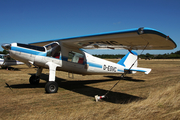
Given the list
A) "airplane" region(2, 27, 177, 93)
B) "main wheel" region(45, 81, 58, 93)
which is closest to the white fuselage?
"airplane" region(2, 27, 177, 93)

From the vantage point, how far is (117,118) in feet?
10.6

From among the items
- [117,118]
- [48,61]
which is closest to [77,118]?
[117,118]

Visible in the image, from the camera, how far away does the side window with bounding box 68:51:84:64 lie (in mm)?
7139

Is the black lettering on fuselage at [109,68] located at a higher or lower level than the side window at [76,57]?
lower

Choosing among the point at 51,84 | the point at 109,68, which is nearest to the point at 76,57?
the point at 51,84

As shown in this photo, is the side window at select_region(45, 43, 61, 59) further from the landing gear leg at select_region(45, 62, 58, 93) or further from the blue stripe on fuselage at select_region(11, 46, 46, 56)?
the landing gear leg at select_region(45, 62, 58, 93)

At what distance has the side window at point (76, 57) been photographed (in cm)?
714

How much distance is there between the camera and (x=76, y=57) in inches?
290

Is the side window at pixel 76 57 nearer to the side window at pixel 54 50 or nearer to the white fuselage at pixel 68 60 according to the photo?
the white fuselage at pixel 68 60

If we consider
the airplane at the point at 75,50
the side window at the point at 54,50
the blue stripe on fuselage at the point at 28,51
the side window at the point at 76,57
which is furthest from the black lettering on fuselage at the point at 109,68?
the blue stripe on fuselage at the point at 28,51

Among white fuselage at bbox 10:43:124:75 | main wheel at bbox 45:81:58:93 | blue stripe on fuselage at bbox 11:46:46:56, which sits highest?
blue stripe on fuselage at bbox 11:46:46:56

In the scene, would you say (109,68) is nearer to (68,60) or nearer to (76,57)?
(76,57)

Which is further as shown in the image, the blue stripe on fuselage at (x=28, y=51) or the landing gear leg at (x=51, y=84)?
the blue stripe on fuselage at (x=28, y=51)

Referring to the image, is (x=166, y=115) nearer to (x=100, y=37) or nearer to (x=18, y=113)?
(x=100, y=37)
